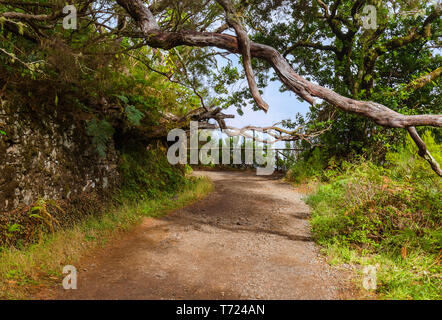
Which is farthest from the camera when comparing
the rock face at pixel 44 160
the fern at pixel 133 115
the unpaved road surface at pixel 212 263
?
the fern at pixel 133 115

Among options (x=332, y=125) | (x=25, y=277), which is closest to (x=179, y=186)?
(x=25, y=277)

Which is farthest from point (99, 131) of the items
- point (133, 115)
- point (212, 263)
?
point (212, 263)

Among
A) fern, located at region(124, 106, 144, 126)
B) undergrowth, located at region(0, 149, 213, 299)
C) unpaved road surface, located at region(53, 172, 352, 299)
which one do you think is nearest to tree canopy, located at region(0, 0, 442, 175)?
fern, located at region(124, 106, 144, 126)

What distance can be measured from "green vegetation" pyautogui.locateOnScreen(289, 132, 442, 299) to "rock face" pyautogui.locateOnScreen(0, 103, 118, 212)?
5.37 m

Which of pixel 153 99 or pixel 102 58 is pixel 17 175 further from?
pixel 153 99

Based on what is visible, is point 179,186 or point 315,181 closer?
point 179,186

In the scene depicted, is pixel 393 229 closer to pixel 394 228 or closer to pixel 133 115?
pixel 394 228

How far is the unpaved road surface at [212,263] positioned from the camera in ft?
12.1

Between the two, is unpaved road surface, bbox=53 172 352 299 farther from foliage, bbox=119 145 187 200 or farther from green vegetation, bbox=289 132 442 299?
foliage, bbox=119 145 187 200

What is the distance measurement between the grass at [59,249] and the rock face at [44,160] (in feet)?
2.71

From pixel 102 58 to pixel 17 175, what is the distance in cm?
268

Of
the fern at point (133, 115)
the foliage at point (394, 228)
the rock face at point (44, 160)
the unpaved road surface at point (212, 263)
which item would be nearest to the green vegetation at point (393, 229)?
the foliage at point (394, 228)

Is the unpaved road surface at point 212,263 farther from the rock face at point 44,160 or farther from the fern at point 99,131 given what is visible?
the fern at point 99,131

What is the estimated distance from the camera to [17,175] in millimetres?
5230
